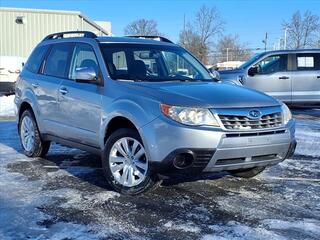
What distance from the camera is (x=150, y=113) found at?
513cm

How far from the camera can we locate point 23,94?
7.75 meters

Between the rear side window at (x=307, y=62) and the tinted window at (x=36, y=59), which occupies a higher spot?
the rear side window at (x=307, y=62)

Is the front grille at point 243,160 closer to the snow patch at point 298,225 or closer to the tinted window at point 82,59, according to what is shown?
the snow patch at point 298,225

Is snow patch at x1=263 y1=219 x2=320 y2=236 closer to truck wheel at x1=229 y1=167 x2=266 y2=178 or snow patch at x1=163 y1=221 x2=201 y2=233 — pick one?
snow patch at x1=163 y1=221 x2=201 y2=233

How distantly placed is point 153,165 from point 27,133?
11.2ft

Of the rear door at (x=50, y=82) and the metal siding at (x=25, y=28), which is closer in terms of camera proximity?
the rear door at (x=50, y=82)

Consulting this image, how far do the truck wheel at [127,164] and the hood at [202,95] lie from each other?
0.51m

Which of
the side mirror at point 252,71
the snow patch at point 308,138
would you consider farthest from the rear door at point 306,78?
the snow patch at point 308,138

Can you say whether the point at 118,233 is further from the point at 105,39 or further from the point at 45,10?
the point at 45,10

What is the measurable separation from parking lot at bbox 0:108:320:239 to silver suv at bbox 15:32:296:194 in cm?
35

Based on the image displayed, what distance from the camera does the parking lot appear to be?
4.38m

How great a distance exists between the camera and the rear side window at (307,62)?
567 inches

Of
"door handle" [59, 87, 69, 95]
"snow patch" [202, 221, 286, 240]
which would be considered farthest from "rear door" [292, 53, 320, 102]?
"snow patch" [202, 221, 286, 240]

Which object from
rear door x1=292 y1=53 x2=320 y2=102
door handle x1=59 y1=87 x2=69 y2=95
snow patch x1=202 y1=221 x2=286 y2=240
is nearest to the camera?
snow patch x1=202 y1=221 x2=286 y2=240
